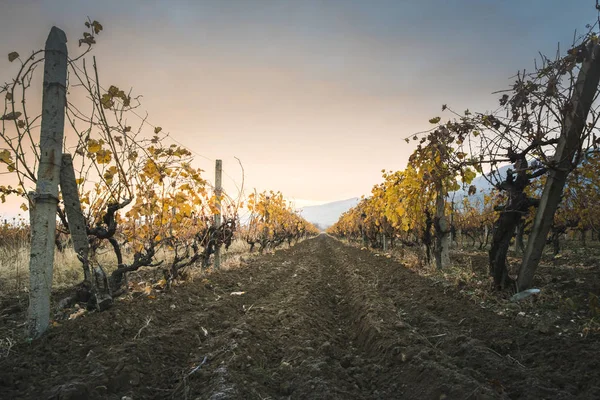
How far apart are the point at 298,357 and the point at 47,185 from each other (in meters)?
2.97

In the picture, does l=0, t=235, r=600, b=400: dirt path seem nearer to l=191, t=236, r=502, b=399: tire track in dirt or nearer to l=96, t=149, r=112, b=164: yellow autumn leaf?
l=191, t=236, r=502, b=399: tire track in dirt

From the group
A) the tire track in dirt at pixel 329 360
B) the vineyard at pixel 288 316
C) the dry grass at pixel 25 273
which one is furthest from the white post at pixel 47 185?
the dry grass at pixel 25 273

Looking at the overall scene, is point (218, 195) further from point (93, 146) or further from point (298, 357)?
point (298, 357)

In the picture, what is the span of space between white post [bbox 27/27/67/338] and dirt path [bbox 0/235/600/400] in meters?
0.41

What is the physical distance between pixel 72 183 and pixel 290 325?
302cm

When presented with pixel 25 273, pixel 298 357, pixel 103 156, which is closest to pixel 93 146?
pixel 103 156

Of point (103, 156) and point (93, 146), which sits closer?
point (93, 146)

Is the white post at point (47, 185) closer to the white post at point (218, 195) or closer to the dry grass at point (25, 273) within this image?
the dry grass at point (25, 273)

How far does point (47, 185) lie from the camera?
3.11 metres

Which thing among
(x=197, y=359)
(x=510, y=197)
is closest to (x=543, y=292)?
(x=510, y=197)

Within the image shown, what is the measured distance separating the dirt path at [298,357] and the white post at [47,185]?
0.41 m

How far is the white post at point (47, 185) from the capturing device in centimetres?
305

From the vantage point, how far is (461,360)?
2.71 metres

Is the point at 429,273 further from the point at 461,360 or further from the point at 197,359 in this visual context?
the point at 197,359
